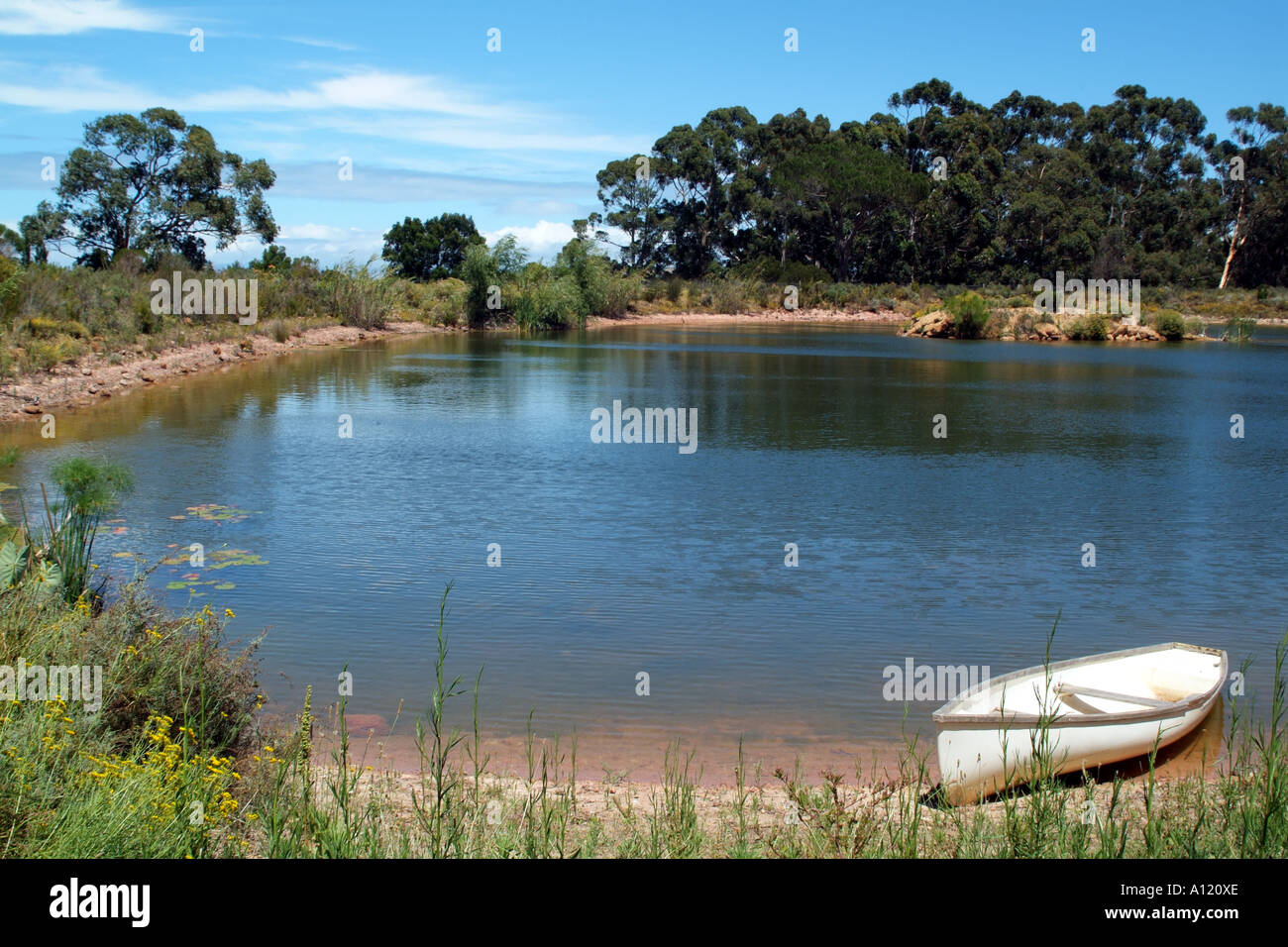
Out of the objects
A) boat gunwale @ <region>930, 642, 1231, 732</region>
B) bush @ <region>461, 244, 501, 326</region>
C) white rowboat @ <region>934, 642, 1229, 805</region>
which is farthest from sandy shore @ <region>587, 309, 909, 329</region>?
boat gunwale @ <region>930, 642, 1231, 732</region>

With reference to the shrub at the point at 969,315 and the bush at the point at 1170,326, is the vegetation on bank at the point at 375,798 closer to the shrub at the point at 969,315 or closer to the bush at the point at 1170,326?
the shrub at the point at 969,315

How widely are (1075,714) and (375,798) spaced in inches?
166

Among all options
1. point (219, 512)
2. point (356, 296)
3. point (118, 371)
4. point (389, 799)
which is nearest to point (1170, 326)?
point (356, 296)

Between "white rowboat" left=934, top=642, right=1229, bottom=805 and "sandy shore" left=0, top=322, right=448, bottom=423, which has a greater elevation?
"sandy shore" left=0, top=322, right=448, bottom=423

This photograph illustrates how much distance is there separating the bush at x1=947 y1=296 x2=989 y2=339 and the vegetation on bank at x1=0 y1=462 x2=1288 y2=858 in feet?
165

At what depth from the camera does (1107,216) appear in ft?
281

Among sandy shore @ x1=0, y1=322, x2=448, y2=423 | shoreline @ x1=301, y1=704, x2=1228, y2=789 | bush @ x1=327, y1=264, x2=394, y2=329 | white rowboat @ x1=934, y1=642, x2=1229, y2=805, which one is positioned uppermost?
bush @ x1=327, y1=264, x2=394, y2=329

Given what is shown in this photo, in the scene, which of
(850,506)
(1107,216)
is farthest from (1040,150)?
(850,506)

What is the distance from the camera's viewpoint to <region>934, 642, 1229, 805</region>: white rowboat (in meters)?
6.25

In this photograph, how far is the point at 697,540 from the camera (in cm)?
1325

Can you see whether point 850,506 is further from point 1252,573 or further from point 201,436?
point 201,436

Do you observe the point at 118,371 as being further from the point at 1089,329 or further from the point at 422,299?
the point at 1089,329

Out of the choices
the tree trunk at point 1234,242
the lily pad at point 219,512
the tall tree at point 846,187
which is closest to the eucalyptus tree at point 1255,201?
the tree trunk at point 1234,242

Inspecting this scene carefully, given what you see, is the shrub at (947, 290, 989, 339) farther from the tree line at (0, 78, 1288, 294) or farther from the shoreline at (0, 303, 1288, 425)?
the tree line at (0, 78, 1288, 294)
